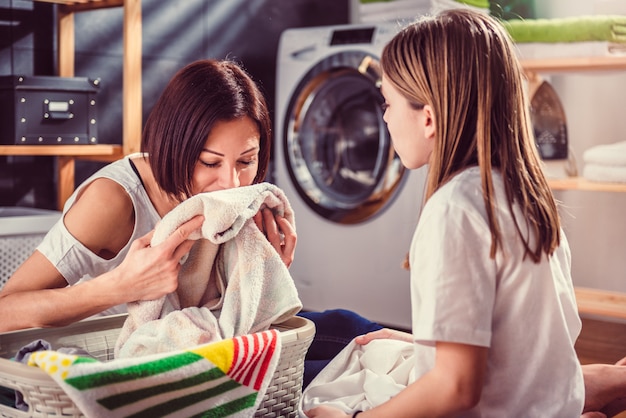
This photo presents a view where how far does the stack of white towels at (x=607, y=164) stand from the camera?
9.00ft

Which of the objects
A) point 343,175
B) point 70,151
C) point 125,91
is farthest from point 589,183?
point 70,151

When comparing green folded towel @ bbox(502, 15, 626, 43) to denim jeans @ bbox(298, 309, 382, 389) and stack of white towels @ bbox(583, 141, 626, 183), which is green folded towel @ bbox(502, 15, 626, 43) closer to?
stack of white towels @ bbox(583, 141, 626, 183)

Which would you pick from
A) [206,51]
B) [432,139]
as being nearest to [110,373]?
[432,139]

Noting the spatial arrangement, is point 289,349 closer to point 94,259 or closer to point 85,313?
point 85,313

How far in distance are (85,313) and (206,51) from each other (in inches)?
93.4

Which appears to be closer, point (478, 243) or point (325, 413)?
point (478, 243)

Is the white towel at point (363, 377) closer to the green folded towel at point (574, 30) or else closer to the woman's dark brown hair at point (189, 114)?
the woman's dark brown hair at point (189, 114)

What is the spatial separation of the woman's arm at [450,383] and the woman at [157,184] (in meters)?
0.39

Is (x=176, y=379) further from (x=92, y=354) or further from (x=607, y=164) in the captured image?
(x=607, y=164)

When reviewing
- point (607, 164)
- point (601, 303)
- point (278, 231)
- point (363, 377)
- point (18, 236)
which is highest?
point (278, 231)

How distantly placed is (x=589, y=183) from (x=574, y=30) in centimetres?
54

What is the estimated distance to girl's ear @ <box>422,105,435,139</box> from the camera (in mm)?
1136

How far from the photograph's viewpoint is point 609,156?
2766 millimetres

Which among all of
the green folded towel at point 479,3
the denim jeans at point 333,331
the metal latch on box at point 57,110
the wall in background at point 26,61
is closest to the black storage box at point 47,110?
the metal latch on box at point 57,110
